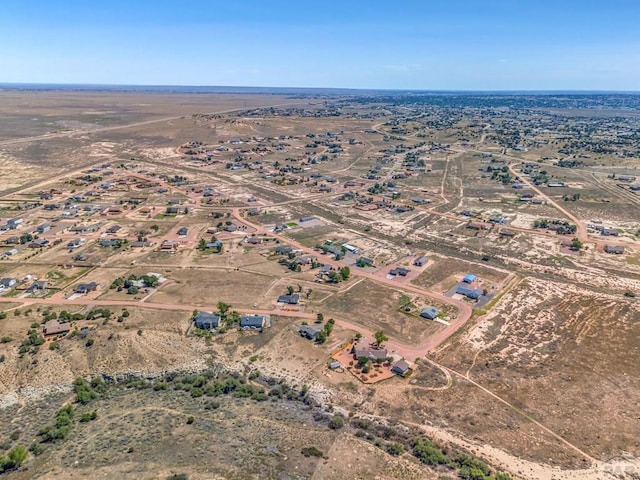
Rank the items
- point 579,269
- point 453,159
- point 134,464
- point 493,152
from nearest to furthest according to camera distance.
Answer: point 134,464 → point 579,269 → point 453,159 → point 493,152

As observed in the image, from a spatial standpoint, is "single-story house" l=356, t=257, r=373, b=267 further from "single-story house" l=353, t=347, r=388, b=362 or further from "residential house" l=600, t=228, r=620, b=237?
"residential house" l=600, t=228, r=620, b=237

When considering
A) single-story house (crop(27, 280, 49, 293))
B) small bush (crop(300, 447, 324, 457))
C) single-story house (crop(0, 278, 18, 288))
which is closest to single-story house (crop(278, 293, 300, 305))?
small bush (crop(300, 447, 324, 457))

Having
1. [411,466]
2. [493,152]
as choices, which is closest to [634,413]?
[411,466]

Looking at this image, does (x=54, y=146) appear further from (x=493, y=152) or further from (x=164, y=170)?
(x=493, y=152)

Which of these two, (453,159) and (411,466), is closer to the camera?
(411,466)

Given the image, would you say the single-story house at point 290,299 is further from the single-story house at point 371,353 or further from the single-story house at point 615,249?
the single-story house at point 615,249

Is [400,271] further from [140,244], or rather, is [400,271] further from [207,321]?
[140,244]
